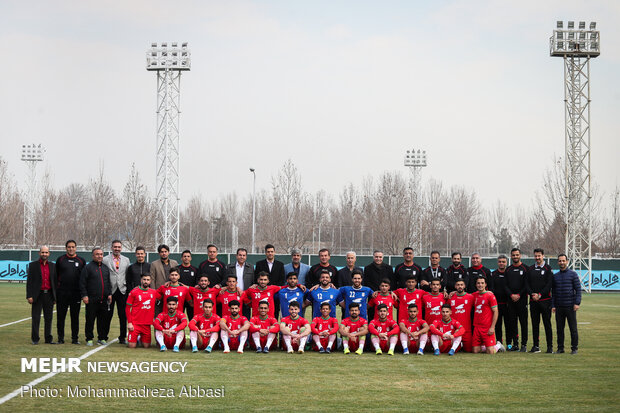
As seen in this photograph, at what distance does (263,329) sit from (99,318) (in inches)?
129

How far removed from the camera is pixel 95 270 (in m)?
13.1

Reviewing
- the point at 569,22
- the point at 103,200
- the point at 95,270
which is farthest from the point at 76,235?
the point at 95,270

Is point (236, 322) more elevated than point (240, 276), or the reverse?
point (240, 276)

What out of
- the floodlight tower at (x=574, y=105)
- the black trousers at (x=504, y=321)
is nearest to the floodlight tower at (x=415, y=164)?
the floodlight tower at (x=574, y=105)

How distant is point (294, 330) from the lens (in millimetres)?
12523

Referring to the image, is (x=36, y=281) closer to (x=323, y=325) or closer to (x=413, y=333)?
(x=323, y=325)

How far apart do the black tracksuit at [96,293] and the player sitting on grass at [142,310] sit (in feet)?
2.18

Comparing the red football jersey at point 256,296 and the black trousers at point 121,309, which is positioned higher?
the red football jersey at point 256,296

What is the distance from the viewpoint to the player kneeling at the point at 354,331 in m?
12.4

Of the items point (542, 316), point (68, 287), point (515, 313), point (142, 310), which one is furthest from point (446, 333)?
point (68, 287)

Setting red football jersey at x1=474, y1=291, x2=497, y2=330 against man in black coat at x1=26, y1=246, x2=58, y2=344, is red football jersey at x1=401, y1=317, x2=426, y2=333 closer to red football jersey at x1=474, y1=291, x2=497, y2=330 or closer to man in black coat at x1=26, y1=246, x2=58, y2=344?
red football jersey at x1=474, y1=291, x2=497, y2=330

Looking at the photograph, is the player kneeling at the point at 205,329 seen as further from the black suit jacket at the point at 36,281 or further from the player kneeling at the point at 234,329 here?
the black suit jacket at the point at 36,281

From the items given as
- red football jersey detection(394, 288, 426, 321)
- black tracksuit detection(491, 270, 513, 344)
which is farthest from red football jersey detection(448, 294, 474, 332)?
black tracksuit detection(491, 270, 513, 344)

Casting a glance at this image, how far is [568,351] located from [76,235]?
5019 cm
